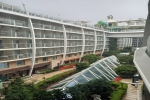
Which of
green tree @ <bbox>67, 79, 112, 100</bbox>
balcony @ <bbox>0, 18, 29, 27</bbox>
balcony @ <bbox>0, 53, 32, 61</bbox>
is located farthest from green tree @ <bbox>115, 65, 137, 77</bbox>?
balcony @ <bbox>0, 18, 29, 27</bbox>

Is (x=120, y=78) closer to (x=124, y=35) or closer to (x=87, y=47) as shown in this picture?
(x=87, y=47)

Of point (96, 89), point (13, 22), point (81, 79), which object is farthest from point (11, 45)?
point (96, 89)

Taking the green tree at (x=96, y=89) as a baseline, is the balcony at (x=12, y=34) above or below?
above

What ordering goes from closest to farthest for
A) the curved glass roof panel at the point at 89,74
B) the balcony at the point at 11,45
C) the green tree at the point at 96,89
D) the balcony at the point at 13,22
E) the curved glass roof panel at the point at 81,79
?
the green tree at the point at 96,89, the curved glass roof panel at the point at 81,79, the curved glass roof panel at the point at 89,74, the balcony at the point at 13,22, the balcony at the point at 11,45

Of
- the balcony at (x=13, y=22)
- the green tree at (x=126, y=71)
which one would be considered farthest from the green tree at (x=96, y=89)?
the balcony at (x=13, y=22)

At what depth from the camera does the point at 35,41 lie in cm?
3162

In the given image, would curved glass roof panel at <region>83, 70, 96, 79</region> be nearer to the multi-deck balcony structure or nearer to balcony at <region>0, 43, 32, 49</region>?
the multi-deck balcony structure

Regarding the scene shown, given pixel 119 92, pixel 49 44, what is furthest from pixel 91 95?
pixel 49 44

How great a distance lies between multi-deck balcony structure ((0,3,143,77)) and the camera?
26.1m

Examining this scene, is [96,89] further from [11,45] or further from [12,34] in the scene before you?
[12,34]

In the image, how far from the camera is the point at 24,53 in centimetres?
2967

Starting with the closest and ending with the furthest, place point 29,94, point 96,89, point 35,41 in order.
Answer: point 29,94 → point 96,89 → point 35,41

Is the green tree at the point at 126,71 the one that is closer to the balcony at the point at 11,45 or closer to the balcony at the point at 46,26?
the balcony at the point at 11,45

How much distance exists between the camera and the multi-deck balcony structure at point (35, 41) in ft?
85.8
